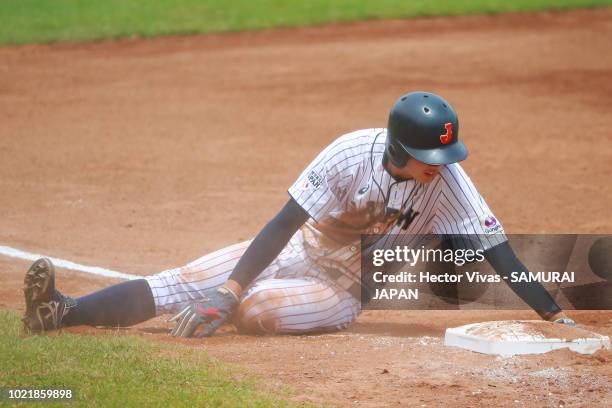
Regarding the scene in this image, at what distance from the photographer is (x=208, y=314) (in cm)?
495

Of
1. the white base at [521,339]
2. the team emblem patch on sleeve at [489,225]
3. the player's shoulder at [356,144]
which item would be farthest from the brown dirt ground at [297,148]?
the player's shoulder at [356,144]

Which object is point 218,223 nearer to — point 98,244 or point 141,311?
point 98,244

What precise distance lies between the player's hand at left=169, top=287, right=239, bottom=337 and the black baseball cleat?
1.76 ft

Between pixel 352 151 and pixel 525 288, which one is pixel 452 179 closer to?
pixel 352 151

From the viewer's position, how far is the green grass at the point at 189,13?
13984mm

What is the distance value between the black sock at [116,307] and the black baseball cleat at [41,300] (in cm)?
11

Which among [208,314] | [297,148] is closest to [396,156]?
[208,314]

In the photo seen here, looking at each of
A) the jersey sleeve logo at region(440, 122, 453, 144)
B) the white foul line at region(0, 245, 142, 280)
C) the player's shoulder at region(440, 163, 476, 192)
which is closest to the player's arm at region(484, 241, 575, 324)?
the player's shoulder at region(440, 163, 476, 192)

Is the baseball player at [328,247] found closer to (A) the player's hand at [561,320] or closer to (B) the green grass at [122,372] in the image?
(A) the player's hand at [561,320]

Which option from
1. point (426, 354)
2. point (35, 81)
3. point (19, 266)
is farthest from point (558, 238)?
point (35, 81)

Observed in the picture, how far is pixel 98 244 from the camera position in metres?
7.01

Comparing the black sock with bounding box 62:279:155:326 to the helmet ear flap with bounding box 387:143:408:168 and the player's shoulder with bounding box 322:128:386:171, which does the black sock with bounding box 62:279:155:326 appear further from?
the helmet ear flap with bounding box 387:143:408:168

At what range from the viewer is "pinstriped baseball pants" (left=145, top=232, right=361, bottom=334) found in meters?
5.16

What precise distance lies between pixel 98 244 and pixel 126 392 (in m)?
3.10
